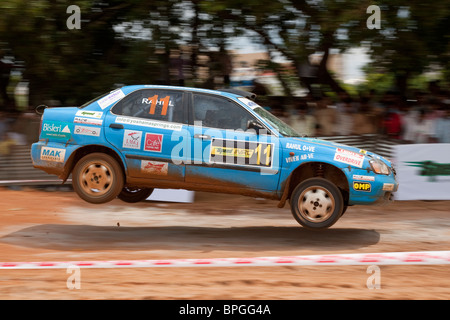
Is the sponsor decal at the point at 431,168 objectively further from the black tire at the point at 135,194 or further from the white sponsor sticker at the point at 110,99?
the white sponsor sticker at the point at 110,99

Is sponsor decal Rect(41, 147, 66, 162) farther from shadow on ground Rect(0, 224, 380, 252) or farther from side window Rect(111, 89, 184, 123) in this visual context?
shadow on ground Rect(0, 224, 380, 252)

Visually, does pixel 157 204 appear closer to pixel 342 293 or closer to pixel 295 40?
pixel 295 40

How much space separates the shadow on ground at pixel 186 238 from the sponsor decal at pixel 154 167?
38.7 inches

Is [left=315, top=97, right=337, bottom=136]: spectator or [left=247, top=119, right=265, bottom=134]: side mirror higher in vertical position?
[left=315, top=97, right=337, bottom=136]: spectator

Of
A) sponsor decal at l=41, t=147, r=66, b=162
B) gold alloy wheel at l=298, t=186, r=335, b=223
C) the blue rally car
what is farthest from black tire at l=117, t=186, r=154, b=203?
gold alloy wheel at l=298, t=186, r=335, b=223

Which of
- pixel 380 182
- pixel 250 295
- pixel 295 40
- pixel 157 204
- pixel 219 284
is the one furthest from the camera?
pixel 295 40

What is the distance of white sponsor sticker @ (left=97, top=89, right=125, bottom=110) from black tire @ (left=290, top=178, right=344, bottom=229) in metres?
2.63

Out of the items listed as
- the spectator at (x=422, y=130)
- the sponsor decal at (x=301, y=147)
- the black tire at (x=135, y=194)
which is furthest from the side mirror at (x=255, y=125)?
the spectator at (x=422, y=130)

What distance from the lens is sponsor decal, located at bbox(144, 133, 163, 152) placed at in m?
7.87

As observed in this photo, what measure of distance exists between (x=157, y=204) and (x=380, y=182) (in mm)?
5372

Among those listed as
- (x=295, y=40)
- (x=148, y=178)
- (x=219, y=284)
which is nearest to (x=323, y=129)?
(x=295, y=40)

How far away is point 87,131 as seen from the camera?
→ 8.05m

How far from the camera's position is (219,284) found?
6117mm

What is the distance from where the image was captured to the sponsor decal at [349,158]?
306 inches
